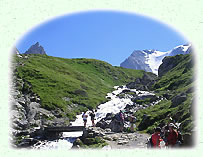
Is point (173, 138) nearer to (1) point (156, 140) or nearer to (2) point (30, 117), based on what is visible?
(1) point (156, 140)

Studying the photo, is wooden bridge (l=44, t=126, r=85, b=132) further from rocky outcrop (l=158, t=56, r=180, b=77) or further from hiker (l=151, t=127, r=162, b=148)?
rocky outcrop (l=158, t=56, r=180, b=77)

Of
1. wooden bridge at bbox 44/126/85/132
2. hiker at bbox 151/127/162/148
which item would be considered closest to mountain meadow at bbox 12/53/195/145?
wooden bridge at bbox 44/126/85/132

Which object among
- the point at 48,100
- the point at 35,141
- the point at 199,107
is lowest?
the point at 35,141

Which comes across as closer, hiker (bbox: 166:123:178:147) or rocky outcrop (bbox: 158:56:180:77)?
hiker (bbox: 166:123:178:147)

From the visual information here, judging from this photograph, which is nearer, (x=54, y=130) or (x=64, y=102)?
(x=54, y=130)

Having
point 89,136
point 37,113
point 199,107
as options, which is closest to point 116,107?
point 37,113

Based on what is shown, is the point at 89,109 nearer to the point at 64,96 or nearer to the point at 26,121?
the point at 64,96

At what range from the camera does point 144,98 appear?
186 ft

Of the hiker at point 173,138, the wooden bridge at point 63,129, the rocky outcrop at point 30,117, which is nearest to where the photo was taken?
the hiker at point 173,138

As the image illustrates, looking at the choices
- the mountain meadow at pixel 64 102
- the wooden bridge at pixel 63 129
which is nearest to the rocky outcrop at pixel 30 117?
the mountain meadow at pixel 64 102

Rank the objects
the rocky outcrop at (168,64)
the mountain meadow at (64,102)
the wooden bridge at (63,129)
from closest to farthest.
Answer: the mountain meadow at (64,102) → the wooden bridge at (63,129) → the rocky outcrop at (168,64)

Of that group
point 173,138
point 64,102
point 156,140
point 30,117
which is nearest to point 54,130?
point 30,117

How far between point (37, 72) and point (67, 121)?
42.1 m

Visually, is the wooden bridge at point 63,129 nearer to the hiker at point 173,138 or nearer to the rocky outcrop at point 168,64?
the hiker at point 173,138
